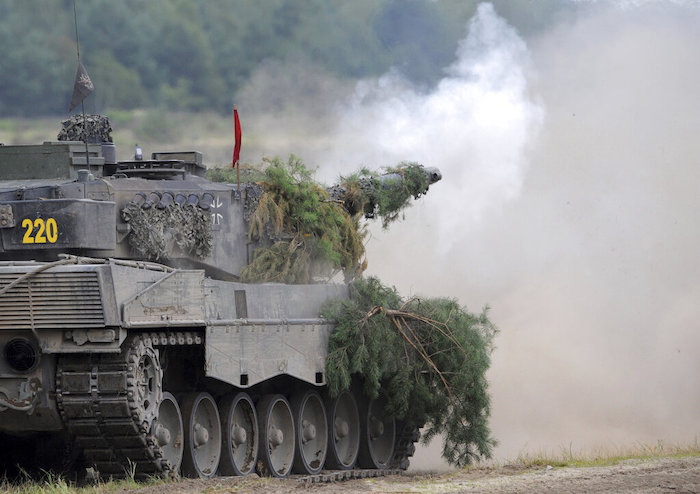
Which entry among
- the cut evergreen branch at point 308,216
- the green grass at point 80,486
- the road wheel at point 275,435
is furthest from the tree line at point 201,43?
the green grass at point 80,486

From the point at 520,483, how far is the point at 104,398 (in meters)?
4.00

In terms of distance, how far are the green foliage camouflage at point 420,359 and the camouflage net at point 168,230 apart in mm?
1798

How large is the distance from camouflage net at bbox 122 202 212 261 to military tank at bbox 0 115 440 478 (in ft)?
0.06

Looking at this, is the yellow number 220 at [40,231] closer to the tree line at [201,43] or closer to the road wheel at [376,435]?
the road wheel at [376,435]

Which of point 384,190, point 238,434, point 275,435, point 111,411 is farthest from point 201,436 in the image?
point 384,190

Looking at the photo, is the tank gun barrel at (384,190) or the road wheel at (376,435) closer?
the road wheel at (376,435)

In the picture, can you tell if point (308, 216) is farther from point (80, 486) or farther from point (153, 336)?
point (80, 486)

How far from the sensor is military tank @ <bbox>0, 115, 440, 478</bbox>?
13.7m

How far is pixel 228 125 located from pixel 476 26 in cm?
571

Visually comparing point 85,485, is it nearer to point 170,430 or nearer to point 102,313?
point 170,430

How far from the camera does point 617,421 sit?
23094mm

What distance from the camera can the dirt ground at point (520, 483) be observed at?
44.2 ft

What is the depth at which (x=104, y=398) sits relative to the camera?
541 inches

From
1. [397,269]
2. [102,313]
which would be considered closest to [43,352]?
[102,313]
